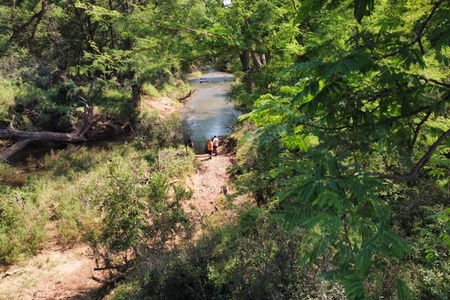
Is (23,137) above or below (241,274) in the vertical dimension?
below

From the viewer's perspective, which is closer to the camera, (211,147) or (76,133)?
(211,147)

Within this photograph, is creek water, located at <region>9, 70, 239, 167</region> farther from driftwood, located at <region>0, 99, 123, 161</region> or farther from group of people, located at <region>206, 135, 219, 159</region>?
group of people, located at <region>206, 135, 219, 159</region>

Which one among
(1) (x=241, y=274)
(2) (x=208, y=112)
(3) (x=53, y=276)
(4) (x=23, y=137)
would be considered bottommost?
(3) (x=53, y=276)

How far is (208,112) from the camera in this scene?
28250 mm

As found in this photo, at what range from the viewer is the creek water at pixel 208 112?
22.1 metres

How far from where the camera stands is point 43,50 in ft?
83.4

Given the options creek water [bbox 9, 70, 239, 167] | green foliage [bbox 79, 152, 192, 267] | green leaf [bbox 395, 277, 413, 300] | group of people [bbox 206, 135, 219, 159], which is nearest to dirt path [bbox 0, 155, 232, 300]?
green foliage [bbox 79, 152, 192, 267]

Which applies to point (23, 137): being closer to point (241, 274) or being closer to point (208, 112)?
point (241, 274)

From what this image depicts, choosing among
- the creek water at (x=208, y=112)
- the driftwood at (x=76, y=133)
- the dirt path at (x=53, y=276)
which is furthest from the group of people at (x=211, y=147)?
the dirt path at (x=53, y=276)

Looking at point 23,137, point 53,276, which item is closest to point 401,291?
point 53,276

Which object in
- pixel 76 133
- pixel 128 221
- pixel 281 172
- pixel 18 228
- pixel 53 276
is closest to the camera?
pixel 281 172

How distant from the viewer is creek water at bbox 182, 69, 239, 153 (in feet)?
72.6

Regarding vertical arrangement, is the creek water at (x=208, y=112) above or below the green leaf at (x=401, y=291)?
below

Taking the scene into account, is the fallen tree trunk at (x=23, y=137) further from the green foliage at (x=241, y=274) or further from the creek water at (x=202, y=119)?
the green foliage at (x=241, y=274)
